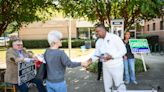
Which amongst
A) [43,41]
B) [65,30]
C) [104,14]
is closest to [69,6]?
[104,14]

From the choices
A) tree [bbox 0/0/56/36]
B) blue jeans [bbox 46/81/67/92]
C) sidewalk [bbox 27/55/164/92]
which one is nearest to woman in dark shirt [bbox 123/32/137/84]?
sidewalk [bbox 27/55/164/92]

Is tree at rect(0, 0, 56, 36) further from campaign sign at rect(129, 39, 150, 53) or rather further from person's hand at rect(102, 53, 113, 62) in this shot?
person's hand at rect(102, 53, 113, 62)

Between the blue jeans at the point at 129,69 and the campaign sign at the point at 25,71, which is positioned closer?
the campaign sign at the point at 25,71

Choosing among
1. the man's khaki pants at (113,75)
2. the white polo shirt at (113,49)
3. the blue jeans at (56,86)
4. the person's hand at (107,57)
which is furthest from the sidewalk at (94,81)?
the blue jeans at (56,86)

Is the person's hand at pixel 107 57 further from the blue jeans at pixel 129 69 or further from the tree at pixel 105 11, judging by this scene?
the tree at pixel 105 11

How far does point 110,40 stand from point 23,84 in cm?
216

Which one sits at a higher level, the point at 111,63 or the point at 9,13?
the point at 9,13

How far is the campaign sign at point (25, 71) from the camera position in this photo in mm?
8461

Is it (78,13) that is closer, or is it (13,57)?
(13,57)

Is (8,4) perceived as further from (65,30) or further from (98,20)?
(65,30)

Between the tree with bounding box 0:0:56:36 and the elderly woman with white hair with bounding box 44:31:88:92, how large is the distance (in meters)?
8.21

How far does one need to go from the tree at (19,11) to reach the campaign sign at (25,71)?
212 inches

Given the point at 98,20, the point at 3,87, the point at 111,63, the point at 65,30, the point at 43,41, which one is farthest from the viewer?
the point at 65,30

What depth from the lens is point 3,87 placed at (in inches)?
409
